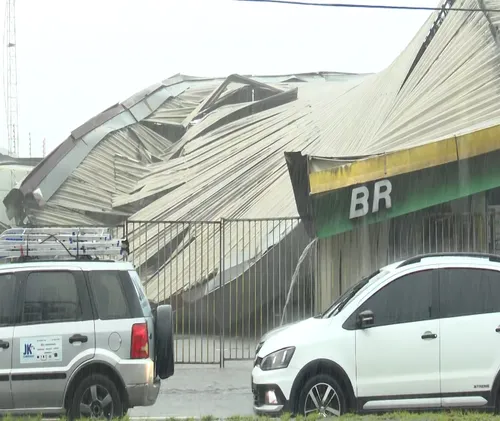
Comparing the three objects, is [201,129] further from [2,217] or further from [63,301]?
[63,301]

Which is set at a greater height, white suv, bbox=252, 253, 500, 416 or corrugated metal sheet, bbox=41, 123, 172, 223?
corrugated metal sheet, bbox=41, 123, 172, 223

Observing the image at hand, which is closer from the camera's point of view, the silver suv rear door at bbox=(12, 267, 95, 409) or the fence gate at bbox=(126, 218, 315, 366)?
the silver suv rear door at bbox=(12, 267, 95, 409)

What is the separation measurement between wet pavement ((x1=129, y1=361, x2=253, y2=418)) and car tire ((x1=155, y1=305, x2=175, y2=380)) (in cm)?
79

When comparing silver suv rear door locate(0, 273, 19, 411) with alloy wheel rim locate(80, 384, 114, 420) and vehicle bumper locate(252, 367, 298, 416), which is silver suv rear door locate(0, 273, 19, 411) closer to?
alloy wheel rim locate(80, 384, 114, 420)

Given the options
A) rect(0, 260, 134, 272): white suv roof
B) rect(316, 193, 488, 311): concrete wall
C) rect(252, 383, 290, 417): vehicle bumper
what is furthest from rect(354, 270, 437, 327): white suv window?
rect(316, 193, 488, 311): concrete wall

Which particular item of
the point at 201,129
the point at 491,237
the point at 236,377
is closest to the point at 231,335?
the point at 236,377

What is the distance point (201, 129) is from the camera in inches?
1049

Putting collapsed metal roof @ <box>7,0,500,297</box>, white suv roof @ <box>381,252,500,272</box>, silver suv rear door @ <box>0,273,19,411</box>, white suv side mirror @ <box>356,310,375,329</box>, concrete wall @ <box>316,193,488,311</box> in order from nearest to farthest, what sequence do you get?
1. silver suv rear door @ <box>0,273,19,411</box>
2. white suv side mirror @ <box>356,310,375,329</box>
3. white suv roof @ <box>381,252,500,272</box>
4. concrete wall @ <box>316,193,488,311</box>
5. collapsed metal roof @ <box>7,0,500,297</box>

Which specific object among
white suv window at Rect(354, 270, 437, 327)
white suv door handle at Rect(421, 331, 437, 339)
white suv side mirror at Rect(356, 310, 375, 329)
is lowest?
white suv door handle at Rect(421, 331, 437, 339)

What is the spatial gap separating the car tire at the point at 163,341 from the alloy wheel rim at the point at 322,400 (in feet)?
4.97

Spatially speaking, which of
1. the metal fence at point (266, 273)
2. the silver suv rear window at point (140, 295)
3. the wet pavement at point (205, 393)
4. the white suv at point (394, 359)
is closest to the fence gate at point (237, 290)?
the metal fence at point (266, 273)

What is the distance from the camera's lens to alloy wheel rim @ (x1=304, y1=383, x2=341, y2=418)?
8.03 m

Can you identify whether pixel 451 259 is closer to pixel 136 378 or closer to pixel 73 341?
pixel 136 378

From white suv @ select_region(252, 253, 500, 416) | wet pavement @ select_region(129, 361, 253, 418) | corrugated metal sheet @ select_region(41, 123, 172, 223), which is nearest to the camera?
white suv @ select_region(252, 253, 500, 416)
